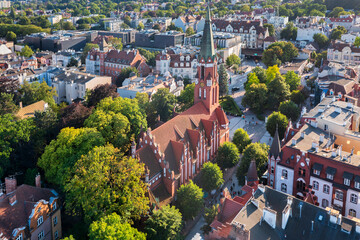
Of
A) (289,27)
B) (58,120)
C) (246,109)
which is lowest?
(246,109)

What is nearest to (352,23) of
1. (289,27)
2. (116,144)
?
(289,27)

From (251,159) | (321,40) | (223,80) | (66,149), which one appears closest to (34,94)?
(66,149)

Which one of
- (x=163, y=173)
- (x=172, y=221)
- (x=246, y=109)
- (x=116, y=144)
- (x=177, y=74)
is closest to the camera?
(x=172, y=221)

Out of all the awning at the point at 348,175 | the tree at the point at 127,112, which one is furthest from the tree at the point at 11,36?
the awning at the point at 348,175

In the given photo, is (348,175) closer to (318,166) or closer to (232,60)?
(318,166)

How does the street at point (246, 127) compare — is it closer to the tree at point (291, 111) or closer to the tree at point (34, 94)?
the tree at point (291, 111)

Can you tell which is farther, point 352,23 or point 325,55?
point 352,23

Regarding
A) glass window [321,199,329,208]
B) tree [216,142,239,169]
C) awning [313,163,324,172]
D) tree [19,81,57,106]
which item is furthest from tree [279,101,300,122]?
tree [19,81,57,106]

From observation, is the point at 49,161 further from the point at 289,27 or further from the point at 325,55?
the point at 289,27
